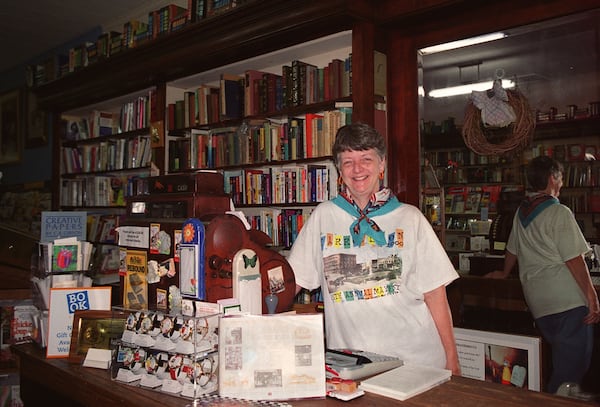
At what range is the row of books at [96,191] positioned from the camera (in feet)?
17.8

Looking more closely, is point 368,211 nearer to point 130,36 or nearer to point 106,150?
point 130,36

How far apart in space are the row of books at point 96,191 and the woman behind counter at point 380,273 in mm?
3677

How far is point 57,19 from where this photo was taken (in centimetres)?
574

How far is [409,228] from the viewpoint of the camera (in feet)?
6.45

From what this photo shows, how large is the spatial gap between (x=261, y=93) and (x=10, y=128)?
5.12m

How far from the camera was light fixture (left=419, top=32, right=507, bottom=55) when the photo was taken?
9.32 feet

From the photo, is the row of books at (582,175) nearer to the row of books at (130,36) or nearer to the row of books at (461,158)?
the row of books at (461,158)

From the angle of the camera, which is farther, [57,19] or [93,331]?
[57,19]

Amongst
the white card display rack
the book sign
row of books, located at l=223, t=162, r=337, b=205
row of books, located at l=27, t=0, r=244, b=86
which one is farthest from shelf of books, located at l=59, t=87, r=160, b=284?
the white card display rack

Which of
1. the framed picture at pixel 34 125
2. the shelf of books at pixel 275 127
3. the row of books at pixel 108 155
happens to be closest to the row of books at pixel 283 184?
the shelf of books at pixel 275 127

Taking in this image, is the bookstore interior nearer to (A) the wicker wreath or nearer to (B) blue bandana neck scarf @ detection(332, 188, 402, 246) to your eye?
(A) the wicker wreath

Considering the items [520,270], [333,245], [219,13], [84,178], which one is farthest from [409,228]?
[84,178]

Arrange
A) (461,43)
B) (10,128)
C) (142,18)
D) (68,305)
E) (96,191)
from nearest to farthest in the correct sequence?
(68,305), (461,43), (142,18), (96,191), (10,128)

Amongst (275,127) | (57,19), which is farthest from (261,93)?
(57,19)
